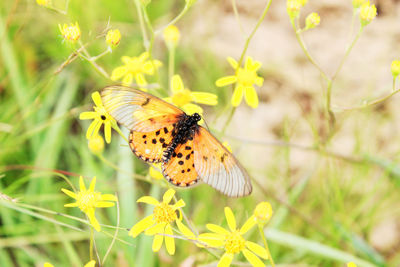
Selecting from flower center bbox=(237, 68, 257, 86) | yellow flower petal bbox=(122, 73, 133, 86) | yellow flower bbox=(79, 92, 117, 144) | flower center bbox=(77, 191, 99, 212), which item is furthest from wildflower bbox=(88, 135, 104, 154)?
flower center bbox=(237, 68, 257, 86)

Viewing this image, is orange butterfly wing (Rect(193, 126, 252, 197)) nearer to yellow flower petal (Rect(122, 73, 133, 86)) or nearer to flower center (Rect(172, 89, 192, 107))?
flower center (Rect(172, 89, 192, 107))

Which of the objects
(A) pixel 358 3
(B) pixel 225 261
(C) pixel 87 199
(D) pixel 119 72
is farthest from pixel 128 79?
(A) pixel 358 3

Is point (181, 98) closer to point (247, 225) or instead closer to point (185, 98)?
point (185, 98)

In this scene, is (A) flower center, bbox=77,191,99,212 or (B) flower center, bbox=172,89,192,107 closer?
(A) flower center, bbox=77,191,99,212

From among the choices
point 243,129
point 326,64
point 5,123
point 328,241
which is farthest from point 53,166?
point 326,64

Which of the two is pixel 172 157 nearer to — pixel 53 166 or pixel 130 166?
pixel 130 166

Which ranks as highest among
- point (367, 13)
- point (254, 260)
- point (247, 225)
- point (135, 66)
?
point (367, 13)
